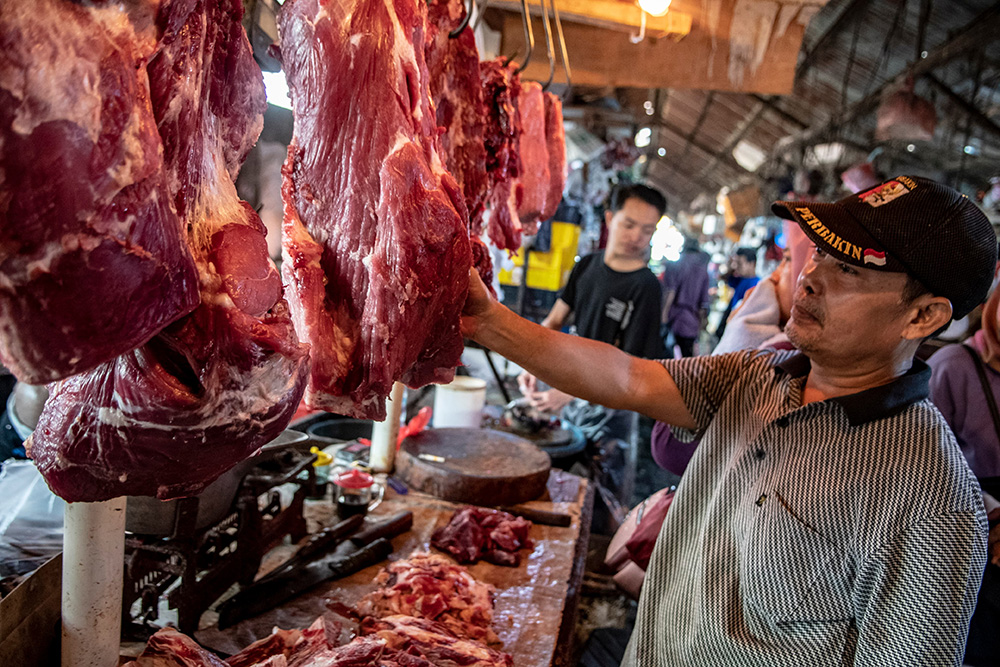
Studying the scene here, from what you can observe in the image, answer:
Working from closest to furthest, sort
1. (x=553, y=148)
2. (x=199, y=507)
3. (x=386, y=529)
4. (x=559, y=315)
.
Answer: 1. (x=199, y=507)
2. (x=386, y=529)
3. (x=553, y=148)
4. (x=559, y=315)

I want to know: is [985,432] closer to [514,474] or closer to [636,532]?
[636,532]

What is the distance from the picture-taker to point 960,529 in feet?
6.37

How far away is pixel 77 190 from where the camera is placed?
88 centimetres

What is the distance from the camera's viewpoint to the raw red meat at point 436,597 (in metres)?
2.45

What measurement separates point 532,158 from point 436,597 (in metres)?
2.36

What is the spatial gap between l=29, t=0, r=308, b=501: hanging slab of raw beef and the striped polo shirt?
1.68 m

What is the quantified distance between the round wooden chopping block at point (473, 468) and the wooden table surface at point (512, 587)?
3.8 inches

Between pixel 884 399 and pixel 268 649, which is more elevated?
pixel 884 399

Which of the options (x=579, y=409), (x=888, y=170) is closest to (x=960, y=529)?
(x=579, y=409)

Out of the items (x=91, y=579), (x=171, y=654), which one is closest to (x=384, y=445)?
(x=171, y=654)

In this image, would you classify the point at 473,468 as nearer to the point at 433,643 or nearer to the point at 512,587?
the point at 512,587

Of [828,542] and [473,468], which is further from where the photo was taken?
[473,468]

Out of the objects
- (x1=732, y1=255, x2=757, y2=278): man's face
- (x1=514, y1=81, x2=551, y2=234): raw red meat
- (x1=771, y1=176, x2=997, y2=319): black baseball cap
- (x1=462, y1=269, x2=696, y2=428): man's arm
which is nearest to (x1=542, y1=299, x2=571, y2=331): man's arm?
(x1=514, y1=81, x2=551, y2=234): raw red meat

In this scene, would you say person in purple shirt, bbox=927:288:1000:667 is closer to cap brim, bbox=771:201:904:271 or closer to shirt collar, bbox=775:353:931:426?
shirt collar, bbox=775:353:931:426
